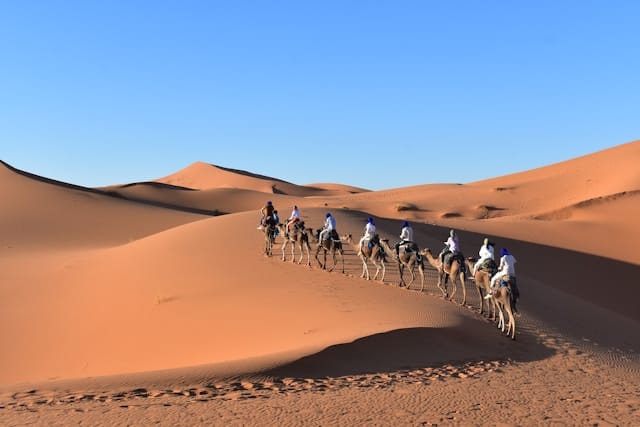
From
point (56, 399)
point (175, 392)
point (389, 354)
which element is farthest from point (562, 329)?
point (56, 399)

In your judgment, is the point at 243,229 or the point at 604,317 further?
the point at 243,229

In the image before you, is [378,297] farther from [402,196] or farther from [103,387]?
[402,196]

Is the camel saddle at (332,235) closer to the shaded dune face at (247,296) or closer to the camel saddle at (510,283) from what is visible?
the shaded dune face at (247,296)

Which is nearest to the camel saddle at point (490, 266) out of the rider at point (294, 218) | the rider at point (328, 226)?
the rider at point (328, 226)

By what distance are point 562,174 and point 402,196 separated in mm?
20792

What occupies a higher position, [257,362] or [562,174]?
[562,174]

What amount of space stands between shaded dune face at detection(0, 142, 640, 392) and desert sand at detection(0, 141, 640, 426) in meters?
0.08

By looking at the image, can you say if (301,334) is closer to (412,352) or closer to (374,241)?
(412,352)

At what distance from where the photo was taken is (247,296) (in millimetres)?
19469

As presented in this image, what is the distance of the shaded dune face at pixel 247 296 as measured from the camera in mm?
13367

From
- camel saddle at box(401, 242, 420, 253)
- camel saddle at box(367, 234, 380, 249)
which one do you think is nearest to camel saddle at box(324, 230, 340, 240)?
camel saddle at box(367, 234, 380, 249)

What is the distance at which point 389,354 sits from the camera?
12.0 meters

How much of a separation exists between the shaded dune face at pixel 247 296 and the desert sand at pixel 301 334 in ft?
0.27

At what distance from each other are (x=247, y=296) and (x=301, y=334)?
518cm
